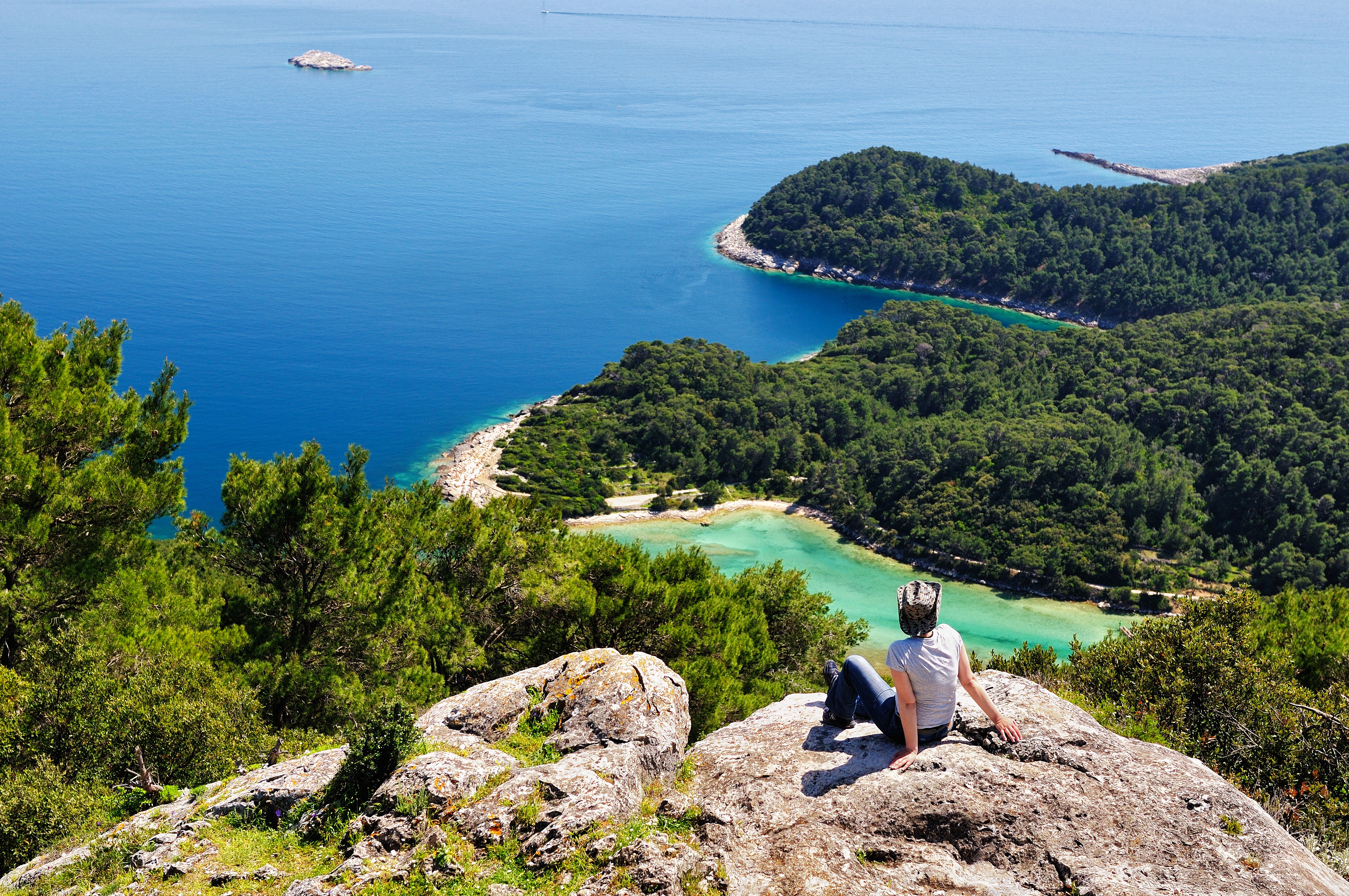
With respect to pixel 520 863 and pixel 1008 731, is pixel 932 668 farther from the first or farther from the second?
pixel 520 863

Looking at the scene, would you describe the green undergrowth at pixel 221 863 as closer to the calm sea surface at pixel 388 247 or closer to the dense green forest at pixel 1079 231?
the calm sea surface at pixel 388 247

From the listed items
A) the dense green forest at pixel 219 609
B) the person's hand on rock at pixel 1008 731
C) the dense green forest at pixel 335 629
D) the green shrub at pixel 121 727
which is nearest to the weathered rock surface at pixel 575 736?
the dense green forest at pixel 335 629

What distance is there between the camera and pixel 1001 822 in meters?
6.84

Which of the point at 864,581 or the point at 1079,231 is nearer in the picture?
the point at 864,581

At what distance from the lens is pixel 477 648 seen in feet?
53.7

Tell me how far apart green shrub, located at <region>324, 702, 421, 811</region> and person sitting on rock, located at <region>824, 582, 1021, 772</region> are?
3.95m

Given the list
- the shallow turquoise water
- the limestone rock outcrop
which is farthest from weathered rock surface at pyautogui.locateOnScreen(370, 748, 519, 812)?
the shallow turquoise water

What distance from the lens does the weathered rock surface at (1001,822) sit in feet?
20.9

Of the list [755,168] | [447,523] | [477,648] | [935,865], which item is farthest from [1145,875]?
[755,168]

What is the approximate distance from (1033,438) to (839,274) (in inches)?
2900

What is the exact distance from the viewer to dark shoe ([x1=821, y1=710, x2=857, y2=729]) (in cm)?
820

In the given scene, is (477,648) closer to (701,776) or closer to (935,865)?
(701,776)

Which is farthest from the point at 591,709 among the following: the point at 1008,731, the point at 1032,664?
the point at 1032,664

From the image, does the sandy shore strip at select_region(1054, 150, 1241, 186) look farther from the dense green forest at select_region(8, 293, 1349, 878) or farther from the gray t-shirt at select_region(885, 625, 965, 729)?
the gray t-shirt at select_region(885, 625, 965, 729)
